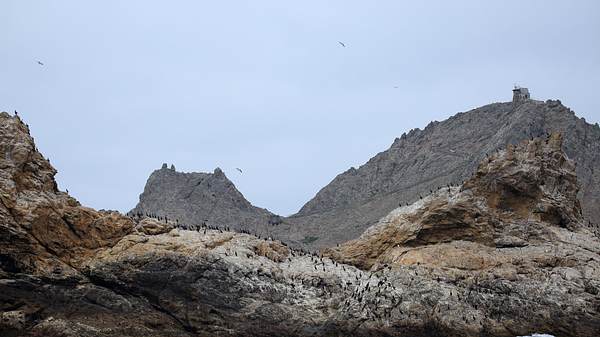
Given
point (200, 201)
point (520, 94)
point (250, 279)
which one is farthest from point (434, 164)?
point (250, 279)

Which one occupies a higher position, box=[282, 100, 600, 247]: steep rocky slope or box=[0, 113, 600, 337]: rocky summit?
box=[282, 100, 600, 247]: steep rocky slope

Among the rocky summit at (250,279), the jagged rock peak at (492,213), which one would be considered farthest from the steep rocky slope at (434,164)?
the rocky summit at (250,279)

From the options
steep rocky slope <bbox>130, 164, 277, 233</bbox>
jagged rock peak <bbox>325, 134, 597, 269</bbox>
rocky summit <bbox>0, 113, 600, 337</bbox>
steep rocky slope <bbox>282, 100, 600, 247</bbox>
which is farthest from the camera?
steep rocky slope <bbox>130, 164, 277, 233</bbox>

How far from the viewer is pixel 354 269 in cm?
3725

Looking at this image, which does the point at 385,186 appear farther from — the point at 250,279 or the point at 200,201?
the point at 250,279

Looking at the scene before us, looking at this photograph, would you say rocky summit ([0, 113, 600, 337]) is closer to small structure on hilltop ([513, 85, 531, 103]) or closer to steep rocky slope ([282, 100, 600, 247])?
steep rocky slope ([282, 100, 600, 247])

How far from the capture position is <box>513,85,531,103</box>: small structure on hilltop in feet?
316

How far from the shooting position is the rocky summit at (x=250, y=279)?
1217 inches

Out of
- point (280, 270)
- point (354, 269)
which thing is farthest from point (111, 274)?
point (354, 269)

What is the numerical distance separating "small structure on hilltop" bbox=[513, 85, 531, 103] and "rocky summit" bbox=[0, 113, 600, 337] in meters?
61.3

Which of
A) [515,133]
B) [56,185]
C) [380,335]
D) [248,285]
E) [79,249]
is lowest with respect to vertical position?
[380,335]

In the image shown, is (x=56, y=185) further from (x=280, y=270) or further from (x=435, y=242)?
(x=435, y=242)

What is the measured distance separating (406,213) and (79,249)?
59.7 feet

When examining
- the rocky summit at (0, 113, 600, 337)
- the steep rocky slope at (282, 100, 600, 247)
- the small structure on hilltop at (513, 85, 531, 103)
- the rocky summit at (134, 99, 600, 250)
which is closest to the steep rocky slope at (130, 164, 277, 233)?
the rocky summit at (134, 99, 600, 250)
